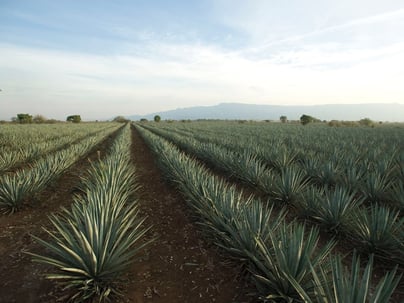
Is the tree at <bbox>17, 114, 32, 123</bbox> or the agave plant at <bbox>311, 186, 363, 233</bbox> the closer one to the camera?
Result: the agave plant at <bbox>311, 186, 363, 233</bbox>

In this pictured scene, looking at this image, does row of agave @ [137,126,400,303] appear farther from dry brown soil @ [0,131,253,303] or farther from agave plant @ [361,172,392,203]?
agave plant @ [361,172,392,203]

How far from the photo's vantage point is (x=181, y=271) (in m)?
3.16

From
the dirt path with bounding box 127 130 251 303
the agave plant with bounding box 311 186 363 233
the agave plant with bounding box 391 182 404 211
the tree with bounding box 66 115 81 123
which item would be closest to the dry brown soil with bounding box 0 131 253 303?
the dirt path with bounding box 127 130 251 303

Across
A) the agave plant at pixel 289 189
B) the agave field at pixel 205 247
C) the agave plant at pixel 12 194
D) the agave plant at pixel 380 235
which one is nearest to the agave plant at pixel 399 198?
the agave field at pixel 205 247

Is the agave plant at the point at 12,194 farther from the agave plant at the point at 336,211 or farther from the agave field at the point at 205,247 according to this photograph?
the agave plant at the point at 336,211

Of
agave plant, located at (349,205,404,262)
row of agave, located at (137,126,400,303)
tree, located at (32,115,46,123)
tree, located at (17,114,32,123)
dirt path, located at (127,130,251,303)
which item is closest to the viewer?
row of agave, located at (137,126,400,303)

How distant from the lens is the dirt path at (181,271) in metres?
2.70

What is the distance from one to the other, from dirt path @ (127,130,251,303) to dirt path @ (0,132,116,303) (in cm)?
99

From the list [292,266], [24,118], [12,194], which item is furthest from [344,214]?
[24,118]

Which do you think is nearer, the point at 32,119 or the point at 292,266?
the point at 292,266

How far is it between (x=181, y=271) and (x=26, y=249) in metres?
2.47

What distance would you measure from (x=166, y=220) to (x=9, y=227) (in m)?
2.83

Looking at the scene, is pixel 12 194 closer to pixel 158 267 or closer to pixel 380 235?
pixel 158 267

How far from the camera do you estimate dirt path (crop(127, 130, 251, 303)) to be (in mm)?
2699
